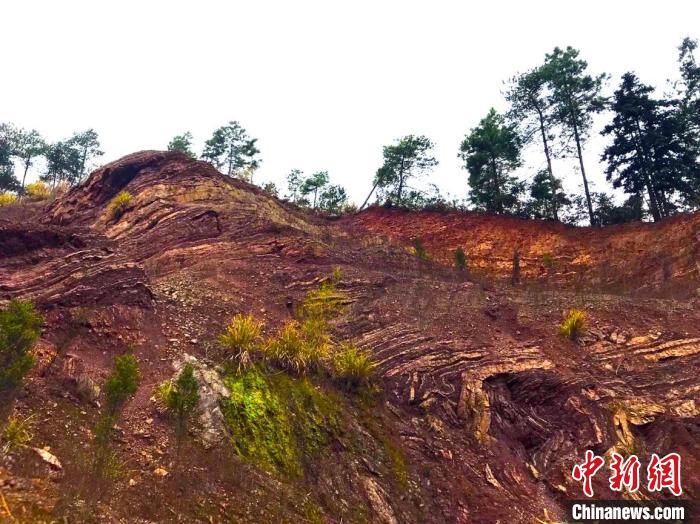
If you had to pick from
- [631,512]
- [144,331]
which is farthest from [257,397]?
[631,512]

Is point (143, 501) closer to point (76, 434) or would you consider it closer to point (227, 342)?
point (76, 434)

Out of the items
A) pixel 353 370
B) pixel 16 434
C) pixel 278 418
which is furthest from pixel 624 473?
pixel 16 434

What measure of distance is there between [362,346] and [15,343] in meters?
7.64

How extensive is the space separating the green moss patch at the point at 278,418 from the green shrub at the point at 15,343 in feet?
10.7

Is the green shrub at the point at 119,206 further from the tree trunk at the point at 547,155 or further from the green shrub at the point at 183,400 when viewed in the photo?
the tree trunk at the point at 547,155

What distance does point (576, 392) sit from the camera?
1208cm

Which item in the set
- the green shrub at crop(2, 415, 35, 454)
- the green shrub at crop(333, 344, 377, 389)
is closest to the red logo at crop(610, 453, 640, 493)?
the green shrub at crop(333, 344, 377, 389)

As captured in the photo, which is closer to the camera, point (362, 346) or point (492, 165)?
point (362, 346)

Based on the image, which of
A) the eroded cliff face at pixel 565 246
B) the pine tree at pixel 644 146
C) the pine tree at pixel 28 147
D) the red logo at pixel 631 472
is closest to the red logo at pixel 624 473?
the red logo at pixel 631 472

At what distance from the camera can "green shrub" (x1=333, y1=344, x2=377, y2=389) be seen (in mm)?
11039

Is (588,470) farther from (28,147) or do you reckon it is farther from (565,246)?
(28,147)

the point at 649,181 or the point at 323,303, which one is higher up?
the point at 649,181

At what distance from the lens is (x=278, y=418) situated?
9227 millimetres

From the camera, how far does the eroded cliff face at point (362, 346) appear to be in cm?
737
